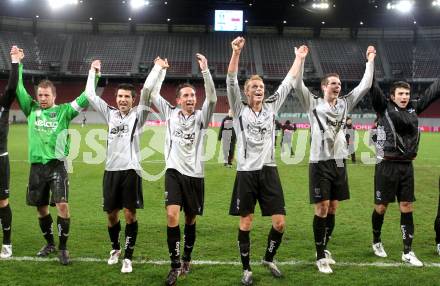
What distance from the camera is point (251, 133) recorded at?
17.6 ft

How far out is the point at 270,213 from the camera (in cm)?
532

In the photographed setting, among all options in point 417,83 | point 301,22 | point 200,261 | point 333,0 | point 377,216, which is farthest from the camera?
point 301,22

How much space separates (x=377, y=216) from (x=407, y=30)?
55.2 meters

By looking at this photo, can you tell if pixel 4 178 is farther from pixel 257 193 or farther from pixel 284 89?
pixel 284 89

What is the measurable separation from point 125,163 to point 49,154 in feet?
3.38

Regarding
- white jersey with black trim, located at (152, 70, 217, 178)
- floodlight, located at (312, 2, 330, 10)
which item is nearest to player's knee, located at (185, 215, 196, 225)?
white jersey with black trim, located at (152, 70, 217, 178)

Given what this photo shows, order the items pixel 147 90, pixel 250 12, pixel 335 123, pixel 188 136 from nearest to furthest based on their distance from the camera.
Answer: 1. pixel 188 136
2. pixel 147 90
3. pixel 335 123
4. pixel 250 12

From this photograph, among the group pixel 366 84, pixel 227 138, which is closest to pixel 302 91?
pixel 366 84

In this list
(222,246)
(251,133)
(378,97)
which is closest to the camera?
(251,133)

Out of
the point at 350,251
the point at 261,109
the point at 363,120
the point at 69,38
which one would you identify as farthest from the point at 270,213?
the point at 69,38

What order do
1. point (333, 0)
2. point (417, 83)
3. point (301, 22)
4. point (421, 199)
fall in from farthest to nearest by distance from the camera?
1. point (301, 22)
2. point (417, 83)
3. point (333, 0)
4. point (421, 199)

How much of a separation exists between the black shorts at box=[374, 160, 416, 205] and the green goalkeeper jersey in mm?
4124

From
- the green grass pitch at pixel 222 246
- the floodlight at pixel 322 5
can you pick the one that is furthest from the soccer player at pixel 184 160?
the floodlight at pixel 322 5

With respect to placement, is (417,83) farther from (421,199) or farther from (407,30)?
(421,199)
